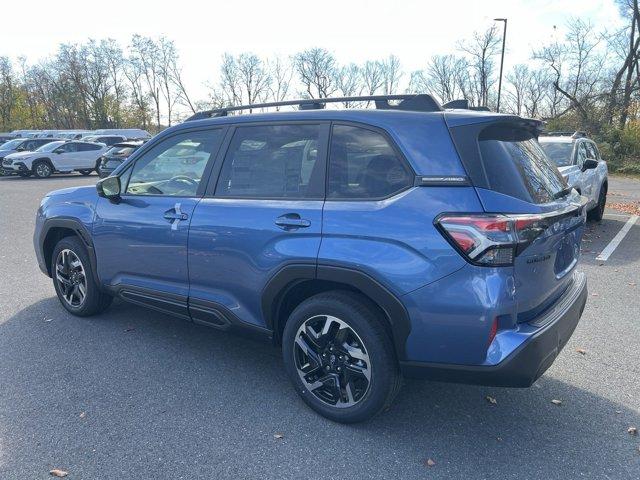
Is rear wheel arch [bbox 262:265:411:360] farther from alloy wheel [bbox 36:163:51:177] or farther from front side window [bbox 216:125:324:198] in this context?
alloy wheel [bbox 36:163:51:177]

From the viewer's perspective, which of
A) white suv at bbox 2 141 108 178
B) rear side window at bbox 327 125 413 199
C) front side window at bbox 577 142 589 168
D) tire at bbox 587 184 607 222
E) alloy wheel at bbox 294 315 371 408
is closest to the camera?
rear side window at bbox 327 125 413 199

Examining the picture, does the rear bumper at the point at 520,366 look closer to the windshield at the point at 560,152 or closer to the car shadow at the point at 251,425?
the car shadow at the point at 251,425

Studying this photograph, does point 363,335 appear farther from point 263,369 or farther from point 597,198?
point 597,198

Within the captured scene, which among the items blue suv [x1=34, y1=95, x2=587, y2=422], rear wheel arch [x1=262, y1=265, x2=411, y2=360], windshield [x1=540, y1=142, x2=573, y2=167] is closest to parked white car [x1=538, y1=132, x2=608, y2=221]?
windshield [x1=540, y1=142, x2=573, y2=167]

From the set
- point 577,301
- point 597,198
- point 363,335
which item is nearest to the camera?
point 363,335

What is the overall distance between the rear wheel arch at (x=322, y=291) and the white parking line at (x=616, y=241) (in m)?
5.47

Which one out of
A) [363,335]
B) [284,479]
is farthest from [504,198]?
[284,479]

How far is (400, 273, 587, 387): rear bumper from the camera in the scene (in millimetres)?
2438

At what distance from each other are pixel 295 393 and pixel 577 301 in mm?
1847

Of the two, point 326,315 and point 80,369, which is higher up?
point 326,315

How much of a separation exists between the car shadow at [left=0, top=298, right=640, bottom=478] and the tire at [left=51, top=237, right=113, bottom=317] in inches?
26.6

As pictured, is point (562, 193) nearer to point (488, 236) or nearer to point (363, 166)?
point (488, 236)

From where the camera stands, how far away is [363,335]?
2732 millimetres

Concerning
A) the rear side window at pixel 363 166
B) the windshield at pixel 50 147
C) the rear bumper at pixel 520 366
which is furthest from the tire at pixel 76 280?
the windshield at pixel 50 147
